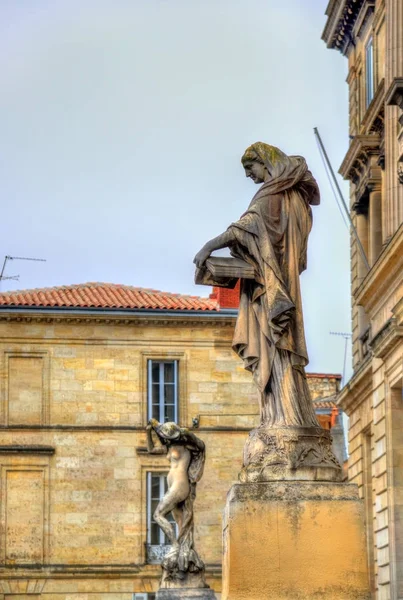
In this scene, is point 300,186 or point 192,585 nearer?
point 300,186

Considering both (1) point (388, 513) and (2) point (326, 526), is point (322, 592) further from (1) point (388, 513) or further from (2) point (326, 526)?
(1) point (388, 513)

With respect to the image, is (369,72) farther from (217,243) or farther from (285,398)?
(285,398)

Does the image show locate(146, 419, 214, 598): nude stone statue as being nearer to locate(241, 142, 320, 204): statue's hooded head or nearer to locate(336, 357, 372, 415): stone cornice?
locate(336, 357, 372, 415): stone cornice

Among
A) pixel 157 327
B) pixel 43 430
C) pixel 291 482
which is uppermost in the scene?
pixel 157 327

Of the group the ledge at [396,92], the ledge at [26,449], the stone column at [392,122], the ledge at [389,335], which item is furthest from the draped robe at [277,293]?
the ledge at [26,449]

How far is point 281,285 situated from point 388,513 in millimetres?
23051

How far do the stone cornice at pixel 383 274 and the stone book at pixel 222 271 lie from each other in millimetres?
19313

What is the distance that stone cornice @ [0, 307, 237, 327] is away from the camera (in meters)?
47.0

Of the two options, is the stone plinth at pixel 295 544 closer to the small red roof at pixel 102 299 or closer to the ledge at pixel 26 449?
the ledge at pixel 26 449

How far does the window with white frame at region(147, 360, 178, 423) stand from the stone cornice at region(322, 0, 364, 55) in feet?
35.8

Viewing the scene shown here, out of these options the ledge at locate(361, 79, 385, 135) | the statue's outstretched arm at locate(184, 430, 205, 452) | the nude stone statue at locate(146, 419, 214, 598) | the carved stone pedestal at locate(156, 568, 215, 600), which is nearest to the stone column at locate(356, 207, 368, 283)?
the ledge at locate(361, 79, 385, 135)

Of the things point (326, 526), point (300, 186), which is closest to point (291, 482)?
point (326, 526)

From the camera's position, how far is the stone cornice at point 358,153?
36469 millimetres

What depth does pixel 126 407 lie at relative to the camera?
154 feet
